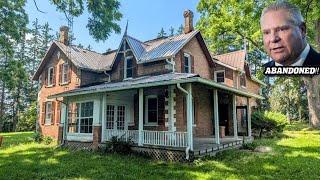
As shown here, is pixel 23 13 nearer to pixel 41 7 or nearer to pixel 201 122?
pixel 201 122

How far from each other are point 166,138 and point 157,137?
0.49 meters

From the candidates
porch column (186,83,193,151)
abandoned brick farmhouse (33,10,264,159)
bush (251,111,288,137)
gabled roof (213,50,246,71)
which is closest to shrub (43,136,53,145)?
abandoned brick farmhouse (33,10,264,159)

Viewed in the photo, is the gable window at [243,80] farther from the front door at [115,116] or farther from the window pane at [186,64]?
the front door at [115,116]

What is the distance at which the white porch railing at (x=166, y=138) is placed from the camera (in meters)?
13.3

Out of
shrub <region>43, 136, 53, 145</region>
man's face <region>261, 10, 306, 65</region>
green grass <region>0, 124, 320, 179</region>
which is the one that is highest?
man's face <region>261, 10, 306, 65</region>

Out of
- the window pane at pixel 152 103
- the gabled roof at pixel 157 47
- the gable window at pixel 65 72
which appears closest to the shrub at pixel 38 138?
the gable window at pixel 65 72

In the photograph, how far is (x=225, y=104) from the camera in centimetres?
2297

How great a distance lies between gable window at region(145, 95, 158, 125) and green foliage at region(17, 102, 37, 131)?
25926mm

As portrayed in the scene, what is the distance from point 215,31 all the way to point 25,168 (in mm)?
16493

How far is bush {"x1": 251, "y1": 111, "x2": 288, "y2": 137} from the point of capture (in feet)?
75.3

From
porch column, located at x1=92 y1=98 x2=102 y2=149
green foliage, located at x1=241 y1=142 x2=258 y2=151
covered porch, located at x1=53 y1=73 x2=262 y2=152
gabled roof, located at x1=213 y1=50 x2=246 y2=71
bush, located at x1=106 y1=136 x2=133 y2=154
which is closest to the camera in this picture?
covered porch, located at x1=53 y1=73 x2=262 y2=152

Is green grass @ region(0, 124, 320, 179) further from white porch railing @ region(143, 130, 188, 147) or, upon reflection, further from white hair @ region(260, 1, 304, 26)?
white hair @ region(260, 1, 304, 26)

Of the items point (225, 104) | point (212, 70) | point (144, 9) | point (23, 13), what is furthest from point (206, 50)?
point (144, 9)

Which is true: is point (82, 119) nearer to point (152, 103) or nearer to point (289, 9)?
point (152, 103)
